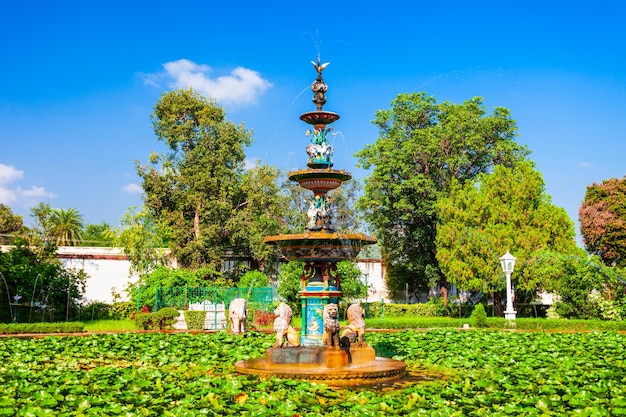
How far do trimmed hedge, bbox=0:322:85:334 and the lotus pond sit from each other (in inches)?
186

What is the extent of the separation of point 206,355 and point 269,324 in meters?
12.8

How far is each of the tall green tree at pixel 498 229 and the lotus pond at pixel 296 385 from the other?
1411 centimetres

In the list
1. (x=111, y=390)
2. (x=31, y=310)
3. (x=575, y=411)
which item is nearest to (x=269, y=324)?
(x=31, y=310)

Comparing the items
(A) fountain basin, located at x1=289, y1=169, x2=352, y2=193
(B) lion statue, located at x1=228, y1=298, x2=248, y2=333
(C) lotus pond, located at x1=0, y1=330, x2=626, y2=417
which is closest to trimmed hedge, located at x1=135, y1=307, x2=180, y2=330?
(B) lion statue, located at x1=228, y1=298, x2=248, y2=333

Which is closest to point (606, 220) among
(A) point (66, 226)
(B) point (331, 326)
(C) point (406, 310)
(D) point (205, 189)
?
(C) point (406, 310)

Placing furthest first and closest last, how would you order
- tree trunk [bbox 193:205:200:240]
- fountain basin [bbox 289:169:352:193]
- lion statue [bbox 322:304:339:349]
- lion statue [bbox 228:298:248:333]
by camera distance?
tree trunk [bbox 193:205:200:240] → lion statue [bbox 228:298:248:333] → fountain basin [bbox 289:169:352:193] → lion statue [bbox 322:304:339:349]

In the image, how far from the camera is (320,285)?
11828mm

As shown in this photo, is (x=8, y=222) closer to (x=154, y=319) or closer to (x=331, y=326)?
(x=154, y=319)

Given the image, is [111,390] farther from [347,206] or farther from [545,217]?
[347,206]

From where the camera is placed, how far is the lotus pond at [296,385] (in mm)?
6953

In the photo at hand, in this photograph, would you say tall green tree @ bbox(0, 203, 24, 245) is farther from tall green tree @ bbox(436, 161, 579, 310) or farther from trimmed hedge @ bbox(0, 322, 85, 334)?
tall green tree @ bbox(436, 161, 579, 310)

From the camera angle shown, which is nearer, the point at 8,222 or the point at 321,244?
the point at 321,244

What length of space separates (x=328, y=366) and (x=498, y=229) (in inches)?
807

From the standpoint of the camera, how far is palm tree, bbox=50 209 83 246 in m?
51.9
